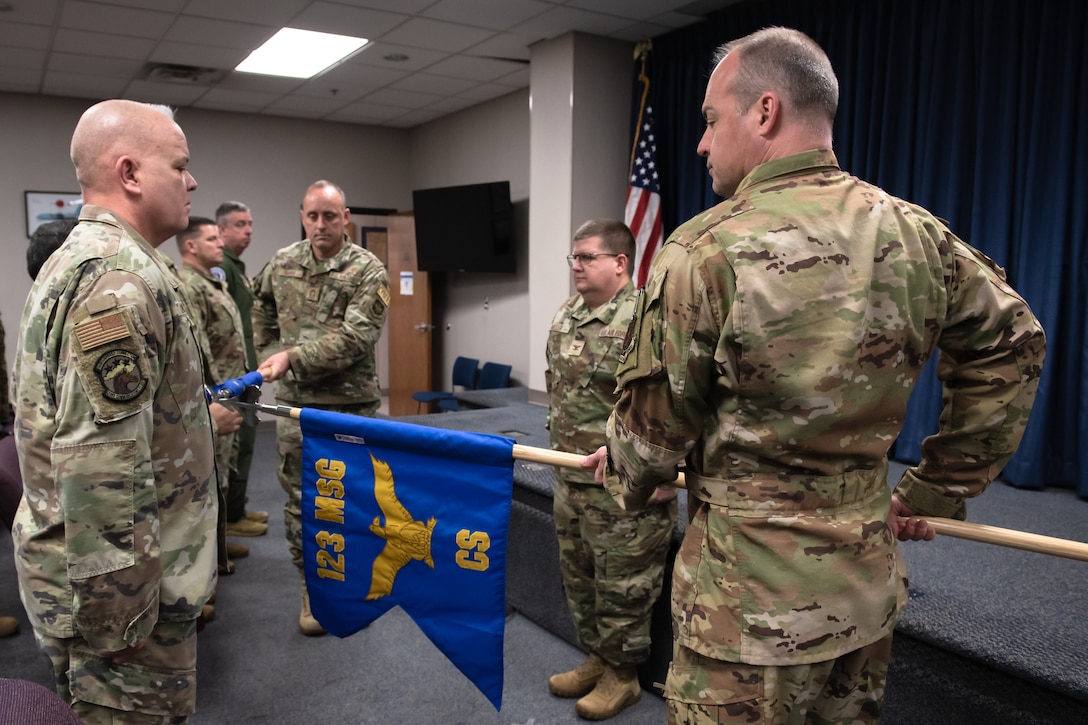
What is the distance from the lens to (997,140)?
358cm

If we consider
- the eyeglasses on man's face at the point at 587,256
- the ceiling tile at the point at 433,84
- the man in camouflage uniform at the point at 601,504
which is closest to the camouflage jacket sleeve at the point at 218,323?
the man in camouflage uniform at the point at 601,504

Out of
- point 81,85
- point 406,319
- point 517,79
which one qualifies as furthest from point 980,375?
point 81,85

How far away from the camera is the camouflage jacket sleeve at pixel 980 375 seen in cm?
121

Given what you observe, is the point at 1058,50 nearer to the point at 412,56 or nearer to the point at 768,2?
the point at 768,2

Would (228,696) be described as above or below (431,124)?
below

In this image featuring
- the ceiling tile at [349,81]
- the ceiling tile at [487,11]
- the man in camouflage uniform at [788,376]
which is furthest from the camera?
the ceiling tile at [349,81]

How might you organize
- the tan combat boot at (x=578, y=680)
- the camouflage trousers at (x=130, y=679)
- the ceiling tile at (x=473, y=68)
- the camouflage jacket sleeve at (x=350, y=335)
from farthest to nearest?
the ceiling tile at (x=473, y=68) < the camouflage jacket sleeve at (x=350, y=335) < the tan combat boot at (x=578, y=680) < the camouflage trousers at (x=130, y=679)

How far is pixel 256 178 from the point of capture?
25.0ft

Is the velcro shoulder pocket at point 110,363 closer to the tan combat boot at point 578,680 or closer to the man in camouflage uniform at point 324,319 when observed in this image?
the man in camouflage uniform at point 324,319

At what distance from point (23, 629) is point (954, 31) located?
4.91 metres

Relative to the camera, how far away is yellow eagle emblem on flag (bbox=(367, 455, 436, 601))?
189 centimetres

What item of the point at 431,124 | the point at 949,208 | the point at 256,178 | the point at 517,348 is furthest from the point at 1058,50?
the point at 256,178

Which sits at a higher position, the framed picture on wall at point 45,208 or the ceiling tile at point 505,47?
the ceiling tile at point 505,47

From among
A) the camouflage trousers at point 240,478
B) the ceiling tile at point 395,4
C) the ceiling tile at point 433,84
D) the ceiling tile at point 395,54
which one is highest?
the ceiling tile at point 433,84
